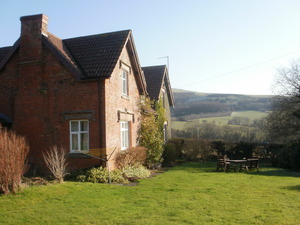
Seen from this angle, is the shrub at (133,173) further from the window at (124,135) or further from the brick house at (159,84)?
the brick house at (159,84)

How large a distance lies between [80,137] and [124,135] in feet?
11.5

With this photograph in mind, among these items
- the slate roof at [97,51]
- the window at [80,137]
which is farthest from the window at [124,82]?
the window at [80,137]

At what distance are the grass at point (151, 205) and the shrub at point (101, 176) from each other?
1411 mm

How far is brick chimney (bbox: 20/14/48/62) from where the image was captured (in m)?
14.9

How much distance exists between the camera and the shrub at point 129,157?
15.4 metres

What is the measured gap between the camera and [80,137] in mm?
14438

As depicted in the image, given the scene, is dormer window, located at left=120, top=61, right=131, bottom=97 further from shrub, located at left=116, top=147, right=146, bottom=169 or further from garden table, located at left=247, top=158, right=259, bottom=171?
garden table, located at left=247, top=158, right=259, bottom=171

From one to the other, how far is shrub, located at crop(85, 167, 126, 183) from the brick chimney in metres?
6.75

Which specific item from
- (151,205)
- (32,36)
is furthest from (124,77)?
(151,205)

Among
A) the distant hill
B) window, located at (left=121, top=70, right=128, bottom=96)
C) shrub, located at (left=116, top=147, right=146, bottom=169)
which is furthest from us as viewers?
the distant hill

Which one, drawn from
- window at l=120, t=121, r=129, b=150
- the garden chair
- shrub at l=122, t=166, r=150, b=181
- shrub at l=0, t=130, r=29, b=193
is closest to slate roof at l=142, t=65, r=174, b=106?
window at l=120, t=121, r=129, b=150

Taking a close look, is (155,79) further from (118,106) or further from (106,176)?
(106,176)

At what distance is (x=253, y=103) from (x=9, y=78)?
→ 65.2 metres

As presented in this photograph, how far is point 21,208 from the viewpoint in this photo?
804 cm
